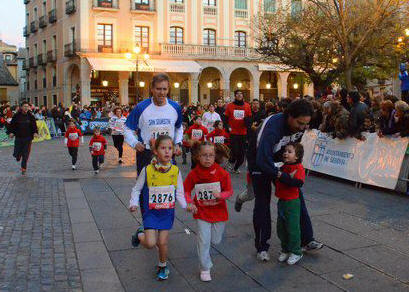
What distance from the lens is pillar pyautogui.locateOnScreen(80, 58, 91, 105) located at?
36.5 meters

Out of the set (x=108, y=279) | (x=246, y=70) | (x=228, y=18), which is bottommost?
(x=108, y=279)

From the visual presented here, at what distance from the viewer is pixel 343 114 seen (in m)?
10.0

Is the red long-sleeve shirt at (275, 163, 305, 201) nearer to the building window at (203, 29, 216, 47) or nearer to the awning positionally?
the awning

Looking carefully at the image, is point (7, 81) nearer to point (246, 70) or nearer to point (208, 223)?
Result: point (246, 70)

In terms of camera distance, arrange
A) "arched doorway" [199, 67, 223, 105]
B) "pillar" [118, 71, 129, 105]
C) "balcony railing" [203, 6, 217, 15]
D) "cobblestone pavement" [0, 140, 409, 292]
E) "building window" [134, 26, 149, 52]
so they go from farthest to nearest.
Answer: "arched doorway" [199, 67, 223, 105], "balcony railing" [203, 6, 217, 15], "building window" [134, 26, 149, 52], "pillar" [118, 71, 129, 105], "cobblestone pavement" [0, 140, 409, 292]

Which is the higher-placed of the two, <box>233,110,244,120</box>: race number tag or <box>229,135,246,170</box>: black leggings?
<box>233,110,244,120</box>: race number tag

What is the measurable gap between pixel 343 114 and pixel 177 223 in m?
5.09

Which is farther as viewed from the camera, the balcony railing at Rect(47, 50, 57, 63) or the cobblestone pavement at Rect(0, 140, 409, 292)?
the balcony railing at Rect(47, 50, 57, 63)

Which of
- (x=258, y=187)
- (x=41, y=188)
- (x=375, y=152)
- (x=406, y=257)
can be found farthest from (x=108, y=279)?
(x=375, y=152)

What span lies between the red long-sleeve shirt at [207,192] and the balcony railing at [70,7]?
3569cm

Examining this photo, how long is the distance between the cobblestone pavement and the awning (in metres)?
27.0

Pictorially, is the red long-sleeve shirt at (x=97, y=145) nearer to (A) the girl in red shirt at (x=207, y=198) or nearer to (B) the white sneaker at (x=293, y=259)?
(A) the girl in red shirt at (x=207, y=198)

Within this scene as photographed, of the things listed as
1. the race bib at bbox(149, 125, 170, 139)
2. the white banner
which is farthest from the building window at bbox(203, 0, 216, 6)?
the race bib at bbox(149, 125, 170, 139)

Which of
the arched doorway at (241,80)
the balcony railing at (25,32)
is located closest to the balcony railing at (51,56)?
the balcony railing at (25,32)
